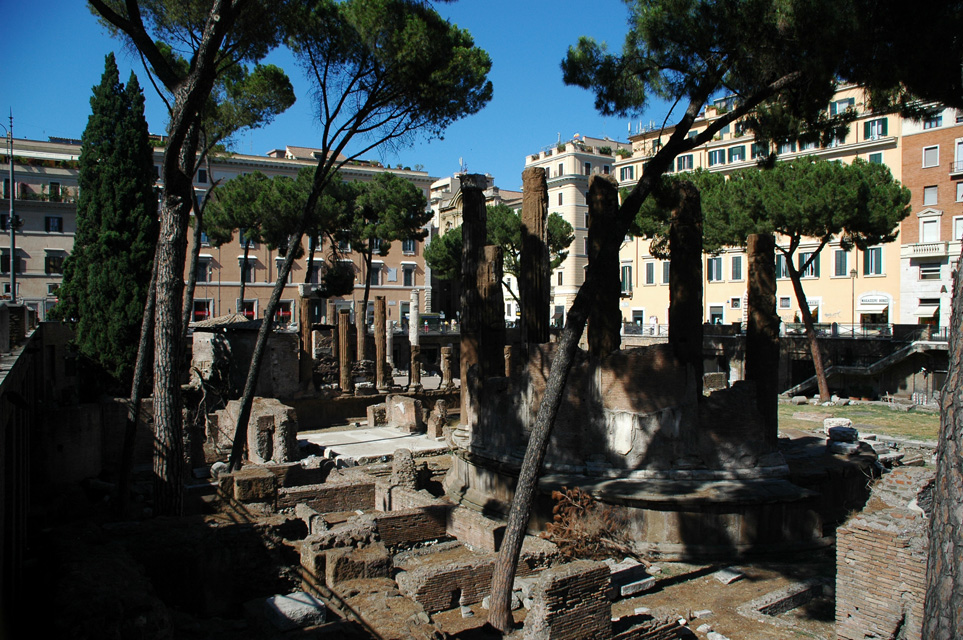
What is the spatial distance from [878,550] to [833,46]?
15.9 feet

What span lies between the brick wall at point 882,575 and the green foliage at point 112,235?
14647 mm

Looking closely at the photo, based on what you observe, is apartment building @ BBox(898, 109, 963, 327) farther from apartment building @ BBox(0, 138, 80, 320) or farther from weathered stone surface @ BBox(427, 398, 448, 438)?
apartment building @ BBox(0, 138, 80, 320)

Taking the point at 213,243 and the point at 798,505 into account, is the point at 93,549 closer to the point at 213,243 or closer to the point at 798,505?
the point at 798,505

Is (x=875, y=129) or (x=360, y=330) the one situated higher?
(x=875, y=129)

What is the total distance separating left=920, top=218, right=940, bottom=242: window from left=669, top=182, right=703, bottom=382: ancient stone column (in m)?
20.6

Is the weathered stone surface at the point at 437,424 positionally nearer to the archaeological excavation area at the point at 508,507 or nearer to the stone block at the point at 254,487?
the archaeological excavation area at the point at 508,507

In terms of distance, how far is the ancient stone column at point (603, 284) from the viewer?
10500mm

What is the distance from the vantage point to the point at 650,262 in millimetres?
35219

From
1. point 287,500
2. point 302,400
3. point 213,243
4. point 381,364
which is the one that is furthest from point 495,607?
point 213,243

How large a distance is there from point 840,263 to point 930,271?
3320 mm

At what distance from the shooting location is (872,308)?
27.9 meters

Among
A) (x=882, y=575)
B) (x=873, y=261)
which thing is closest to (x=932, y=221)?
(x=873, y=261)

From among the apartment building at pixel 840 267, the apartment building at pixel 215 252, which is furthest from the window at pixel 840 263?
the apartment building at pixel 215 252

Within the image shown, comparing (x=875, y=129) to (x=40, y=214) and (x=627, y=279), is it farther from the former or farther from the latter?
(x=40, y=214)
